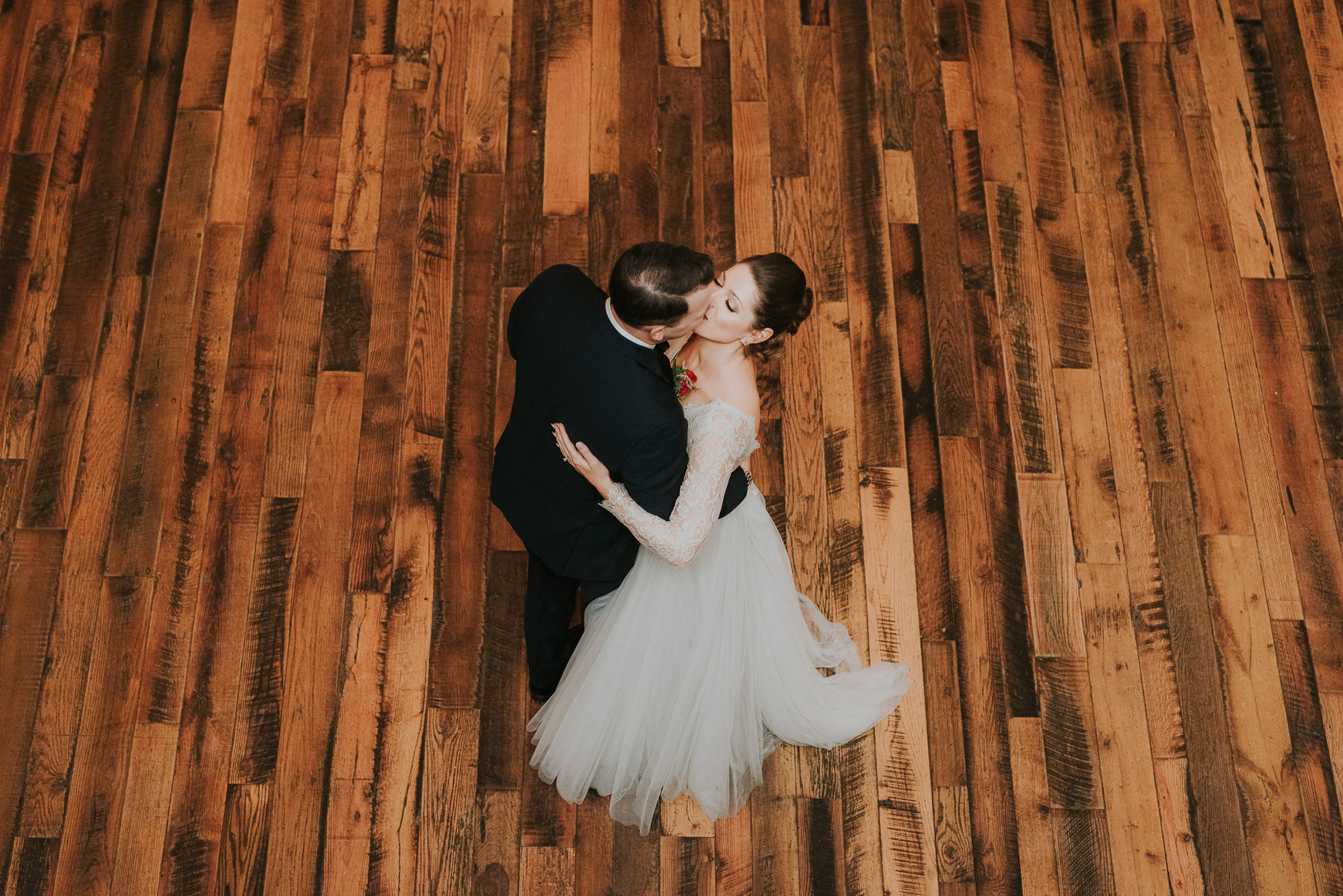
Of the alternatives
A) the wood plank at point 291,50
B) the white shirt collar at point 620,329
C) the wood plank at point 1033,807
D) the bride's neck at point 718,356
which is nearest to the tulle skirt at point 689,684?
the bride's neck at point 718,356

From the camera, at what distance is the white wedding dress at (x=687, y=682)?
7.68 feet

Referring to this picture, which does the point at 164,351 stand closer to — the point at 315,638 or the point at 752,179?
the point at 315,638

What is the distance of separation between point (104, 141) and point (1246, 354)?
375 cm

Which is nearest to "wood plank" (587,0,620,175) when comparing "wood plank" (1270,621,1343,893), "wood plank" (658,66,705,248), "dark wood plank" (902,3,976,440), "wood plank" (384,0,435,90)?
"wood plank" (658,66,705,248)

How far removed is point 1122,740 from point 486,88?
2.83 m

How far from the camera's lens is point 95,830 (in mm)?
2475

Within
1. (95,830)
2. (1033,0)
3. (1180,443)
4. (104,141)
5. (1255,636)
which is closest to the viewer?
(95,830)

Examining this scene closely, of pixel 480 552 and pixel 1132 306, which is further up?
pixel 1132 306

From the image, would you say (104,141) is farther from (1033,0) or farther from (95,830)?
(1033,0)

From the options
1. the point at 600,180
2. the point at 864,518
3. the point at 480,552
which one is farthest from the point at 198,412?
the point at 864,518

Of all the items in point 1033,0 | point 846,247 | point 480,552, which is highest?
point 1033,0

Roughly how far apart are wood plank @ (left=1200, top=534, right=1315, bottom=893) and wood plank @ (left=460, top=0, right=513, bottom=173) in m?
2.54

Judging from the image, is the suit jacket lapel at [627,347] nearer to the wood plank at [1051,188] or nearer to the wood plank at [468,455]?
the wood plank at [468,455]

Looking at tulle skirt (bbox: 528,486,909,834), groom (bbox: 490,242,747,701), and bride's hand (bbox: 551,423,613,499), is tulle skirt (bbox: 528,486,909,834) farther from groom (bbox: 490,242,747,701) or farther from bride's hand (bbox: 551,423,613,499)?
bride's hand (bbox: 551,423,613,499)
